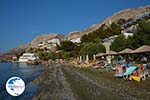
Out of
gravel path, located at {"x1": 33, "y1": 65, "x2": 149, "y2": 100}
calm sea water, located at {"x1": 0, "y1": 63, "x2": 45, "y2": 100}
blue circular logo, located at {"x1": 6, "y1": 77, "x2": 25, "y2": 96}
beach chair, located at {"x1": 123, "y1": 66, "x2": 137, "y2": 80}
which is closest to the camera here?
blue circular logo, located at {"x1": 6, "y1": 77, "x2": 25, "y2": 96}

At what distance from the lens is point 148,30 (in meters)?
38.2

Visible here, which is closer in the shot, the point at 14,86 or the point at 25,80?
the point at 14,86

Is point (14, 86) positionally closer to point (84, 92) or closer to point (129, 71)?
point (84, 92)

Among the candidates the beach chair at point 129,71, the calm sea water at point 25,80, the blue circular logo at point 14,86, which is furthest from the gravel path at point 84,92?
the blue circular logo at point 14,86

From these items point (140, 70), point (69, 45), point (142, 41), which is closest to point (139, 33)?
point (142, 41)

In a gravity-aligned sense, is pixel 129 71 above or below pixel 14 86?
below

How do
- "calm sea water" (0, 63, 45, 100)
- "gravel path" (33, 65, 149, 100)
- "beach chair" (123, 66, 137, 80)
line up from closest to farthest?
1. "gravel path" (33, 65, 149, 100)
2. "calm sea water" (0, 63, 45, 100)
3. "beach chair" (123, 66, 137, 80)

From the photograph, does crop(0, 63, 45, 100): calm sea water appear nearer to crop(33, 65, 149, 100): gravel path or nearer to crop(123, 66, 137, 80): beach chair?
crop(33, 65, 149, 100): gravel path

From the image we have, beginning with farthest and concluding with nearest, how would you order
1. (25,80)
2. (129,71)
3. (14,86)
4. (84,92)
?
(25,80) < (129,71) < (84,92) < (14,86)

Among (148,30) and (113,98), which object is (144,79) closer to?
(113,98)

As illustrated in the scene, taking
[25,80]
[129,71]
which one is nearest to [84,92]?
[129,71]

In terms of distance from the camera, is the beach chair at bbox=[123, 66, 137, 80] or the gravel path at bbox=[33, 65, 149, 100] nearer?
the gravel path at bbox=[33, 65, 149, 100]

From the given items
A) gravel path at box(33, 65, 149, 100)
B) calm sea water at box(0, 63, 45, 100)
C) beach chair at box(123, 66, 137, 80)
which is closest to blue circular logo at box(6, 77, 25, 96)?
gravel path at box(33, 65, 149, 100)

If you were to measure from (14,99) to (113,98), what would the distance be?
256 inches
